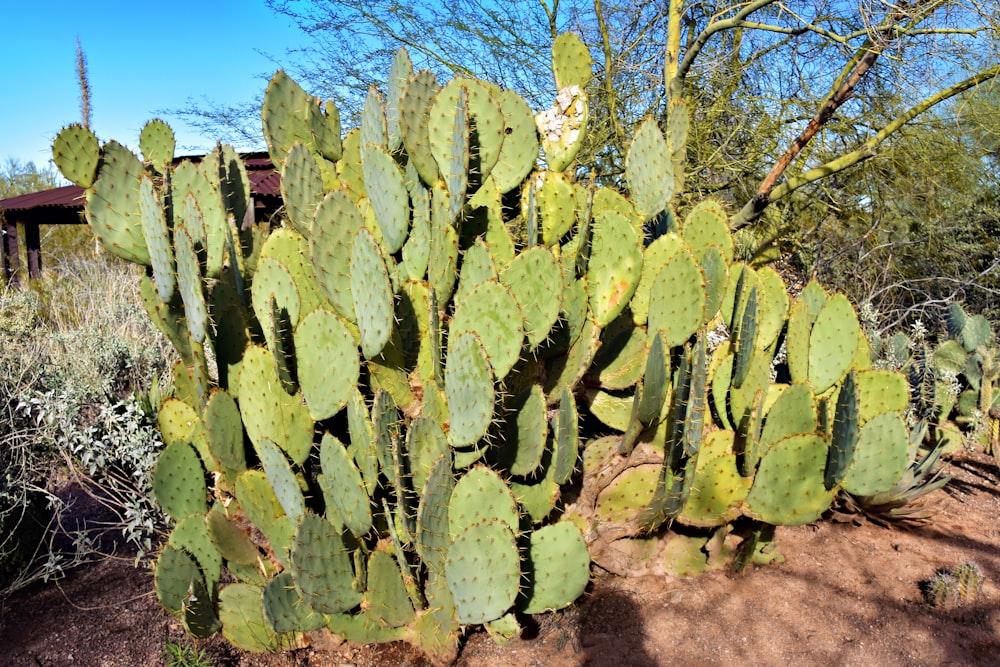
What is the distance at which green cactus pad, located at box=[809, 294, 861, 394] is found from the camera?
296cm

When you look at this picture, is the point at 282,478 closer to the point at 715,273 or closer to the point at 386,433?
the point at 386,433

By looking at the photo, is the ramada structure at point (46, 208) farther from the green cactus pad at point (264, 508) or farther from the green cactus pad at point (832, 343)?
the green cactus pad at point (832, 343)

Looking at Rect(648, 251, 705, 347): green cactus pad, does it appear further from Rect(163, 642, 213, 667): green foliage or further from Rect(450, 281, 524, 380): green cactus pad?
Rect(163, 642, 213, 667): green foliage

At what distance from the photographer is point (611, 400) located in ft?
9.00

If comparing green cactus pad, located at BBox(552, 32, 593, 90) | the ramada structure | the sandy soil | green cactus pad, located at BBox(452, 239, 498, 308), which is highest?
the ramada structure

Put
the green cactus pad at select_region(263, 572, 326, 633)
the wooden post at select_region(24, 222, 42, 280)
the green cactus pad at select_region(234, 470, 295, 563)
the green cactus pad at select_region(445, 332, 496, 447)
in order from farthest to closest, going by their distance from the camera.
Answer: the wooden post at select_region(24, 222, 42, 280) < the green cactus pad at select_region(234, 470, 295, 563) < the green cactus pad at select_region(263, 572, 326, 633) < the green cactus pad at select_region(445, 332, 496, 447)

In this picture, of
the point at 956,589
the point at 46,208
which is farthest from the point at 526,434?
the point at 46,208

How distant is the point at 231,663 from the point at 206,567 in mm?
353

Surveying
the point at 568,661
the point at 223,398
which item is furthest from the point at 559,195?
the point at 568,661

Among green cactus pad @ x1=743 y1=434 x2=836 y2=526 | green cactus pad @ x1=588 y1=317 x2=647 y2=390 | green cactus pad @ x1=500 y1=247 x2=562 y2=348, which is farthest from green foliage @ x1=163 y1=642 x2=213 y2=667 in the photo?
green cactus pad @ x1=743 y1=434 x2=836 y2=526

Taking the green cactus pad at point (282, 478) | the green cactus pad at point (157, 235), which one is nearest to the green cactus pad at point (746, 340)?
the green cactus pad at point (282, 478)

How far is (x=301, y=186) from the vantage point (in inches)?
92.0

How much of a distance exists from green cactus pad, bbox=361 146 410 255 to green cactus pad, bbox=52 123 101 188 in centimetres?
92

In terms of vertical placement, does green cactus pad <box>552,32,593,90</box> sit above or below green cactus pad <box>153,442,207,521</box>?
above
